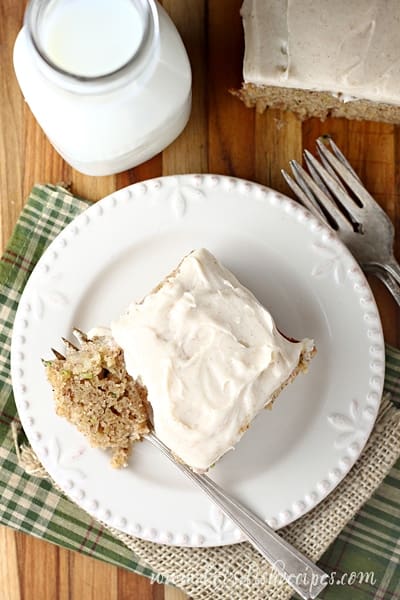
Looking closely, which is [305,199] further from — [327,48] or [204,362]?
[204,362]

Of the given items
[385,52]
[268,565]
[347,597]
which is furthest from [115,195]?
[347,597]

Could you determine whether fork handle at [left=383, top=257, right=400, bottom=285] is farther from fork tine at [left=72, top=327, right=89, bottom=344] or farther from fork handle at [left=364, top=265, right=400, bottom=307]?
fork tine at [left=72, top=327, right=89, bottom=344]

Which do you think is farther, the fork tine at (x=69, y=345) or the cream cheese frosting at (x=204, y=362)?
the fork tine at (x=69, y=345)

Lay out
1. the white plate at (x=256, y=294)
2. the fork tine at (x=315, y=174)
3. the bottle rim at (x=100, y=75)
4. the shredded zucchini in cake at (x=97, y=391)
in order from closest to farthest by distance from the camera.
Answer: the bottle rim at (x=100, y=75)
the shredded zucchini in cake at (x=97, y=391)
the white plate at (x=256, y=294)
the fork tine at (x=315, y=174)

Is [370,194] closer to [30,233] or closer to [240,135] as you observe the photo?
[240,135]

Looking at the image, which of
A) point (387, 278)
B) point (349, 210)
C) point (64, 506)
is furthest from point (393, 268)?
point (64, 506)

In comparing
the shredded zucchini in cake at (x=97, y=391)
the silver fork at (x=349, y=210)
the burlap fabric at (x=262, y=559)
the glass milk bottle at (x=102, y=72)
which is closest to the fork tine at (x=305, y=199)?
the silver fork at (x=349, y=210)

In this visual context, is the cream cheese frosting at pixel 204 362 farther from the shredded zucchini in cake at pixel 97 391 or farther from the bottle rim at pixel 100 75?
the bottle rim at pixel 100 75
